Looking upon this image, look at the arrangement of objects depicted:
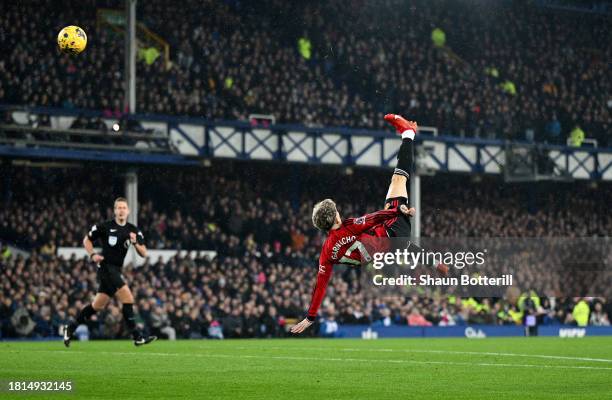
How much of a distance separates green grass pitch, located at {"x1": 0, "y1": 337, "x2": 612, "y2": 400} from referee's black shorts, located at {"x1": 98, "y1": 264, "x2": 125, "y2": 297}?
1136 mm

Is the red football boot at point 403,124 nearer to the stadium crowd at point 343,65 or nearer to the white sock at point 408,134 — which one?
the white sock at point 408,134

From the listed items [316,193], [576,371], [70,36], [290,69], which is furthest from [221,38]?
[576,371]

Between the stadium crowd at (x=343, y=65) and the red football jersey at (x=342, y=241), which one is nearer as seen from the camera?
the red football jersey at (x=342, y=241)

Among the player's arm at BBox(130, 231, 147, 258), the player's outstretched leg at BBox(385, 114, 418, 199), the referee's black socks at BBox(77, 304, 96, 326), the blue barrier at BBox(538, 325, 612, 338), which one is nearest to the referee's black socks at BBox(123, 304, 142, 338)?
the referee's black socks at BBox(77, 304, 96, 326)

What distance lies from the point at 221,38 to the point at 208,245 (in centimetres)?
855

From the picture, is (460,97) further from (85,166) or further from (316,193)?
(85,166)

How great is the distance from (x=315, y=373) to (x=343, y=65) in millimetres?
29936

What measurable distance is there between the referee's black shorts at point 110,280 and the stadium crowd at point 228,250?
34.2 feet

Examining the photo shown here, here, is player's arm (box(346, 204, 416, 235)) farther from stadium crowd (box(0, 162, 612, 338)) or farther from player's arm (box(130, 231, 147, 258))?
stadium crowd (box(0, 162, 612, 338))

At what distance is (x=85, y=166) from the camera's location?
3762 cm

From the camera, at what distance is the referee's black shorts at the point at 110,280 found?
1991cm

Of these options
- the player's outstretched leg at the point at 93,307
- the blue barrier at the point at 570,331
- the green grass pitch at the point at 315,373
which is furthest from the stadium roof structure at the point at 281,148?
the player's outstretched leg at the point at 93,307

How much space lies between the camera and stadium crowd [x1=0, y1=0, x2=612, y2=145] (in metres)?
36.9

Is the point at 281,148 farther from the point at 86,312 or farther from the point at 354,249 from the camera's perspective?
the point at 354,249
